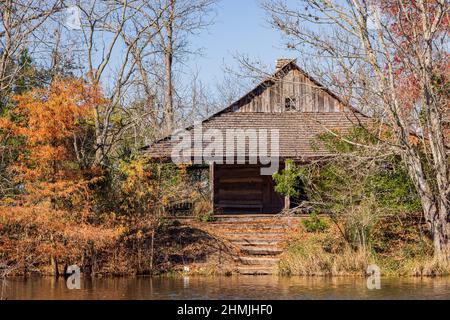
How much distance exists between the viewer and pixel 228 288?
53.8 feet

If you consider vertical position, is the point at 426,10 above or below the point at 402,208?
above

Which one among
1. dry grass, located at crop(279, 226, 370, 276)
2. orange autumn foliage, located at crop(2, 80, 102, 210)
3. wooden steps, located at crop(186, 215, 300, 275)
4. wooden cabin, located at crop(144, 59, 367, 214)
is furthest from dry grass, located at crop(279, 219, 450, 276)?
wooden cabin, located at crop(144, 59, 367, 214)

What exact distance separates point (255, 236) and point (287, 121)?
611cm

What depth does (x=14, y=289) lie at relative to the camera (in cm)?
1661

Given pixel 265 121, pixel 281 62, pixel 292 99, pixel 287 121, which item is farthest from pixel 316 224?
pixel 281 62

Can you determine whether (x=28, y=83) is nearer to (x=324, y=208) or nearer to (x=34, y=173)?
(x=34, y=173)

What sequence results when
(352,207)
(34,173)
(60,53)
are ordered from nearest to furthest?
(34,173) → (352,207) → (60,53)

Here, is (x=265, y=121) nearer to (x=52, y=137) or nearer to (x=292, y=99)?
(x=292, y=99)

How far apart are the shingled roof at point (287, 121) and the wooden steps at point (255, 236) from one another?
8.72 ft

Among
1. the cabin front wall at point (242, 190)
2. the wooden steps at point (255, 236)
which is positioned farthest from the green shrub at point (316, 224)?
the cabin front wall at point (242, 190)

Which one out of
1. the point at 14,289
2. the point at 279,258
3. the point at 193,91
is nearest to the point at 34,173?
the point at 14,289

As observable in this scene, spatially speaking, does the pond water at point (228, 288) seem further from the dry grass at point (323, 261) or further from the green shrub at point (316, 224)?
the green shrub at point (316, 224)

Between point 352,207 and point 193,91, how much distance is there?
27.7 meters

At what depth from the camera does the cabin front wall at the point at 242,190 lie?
27616 millimetres
